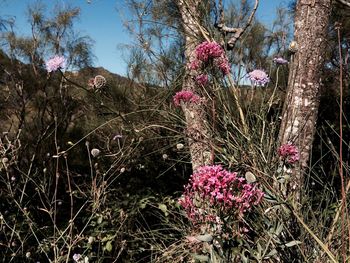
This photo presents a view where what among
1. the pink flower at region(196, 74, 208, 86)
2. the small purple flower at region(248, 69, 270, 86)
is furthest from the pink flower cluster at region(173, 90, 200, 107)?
the small purple flower at region(248, 69, 270, 86)

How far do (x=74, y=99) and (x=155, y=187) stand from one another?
4.39 feet

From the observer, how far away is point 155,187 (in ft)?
13.4

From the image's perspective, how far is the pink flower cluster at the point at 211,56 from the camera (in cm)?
162

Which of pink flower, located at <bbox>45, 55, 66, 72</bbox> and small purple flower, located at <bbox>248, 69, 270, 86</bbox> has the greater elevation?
pink flower, located at <bbox>45, 55, 66, 72</bbox>

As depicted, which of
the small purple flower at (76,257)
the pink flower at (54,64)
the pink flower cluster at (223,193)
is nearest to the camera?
the pink flower cluster at (223,193)

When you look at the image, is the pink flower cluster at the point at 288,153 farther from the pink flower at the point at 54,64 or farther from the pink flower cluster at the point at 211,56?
the pink flower at the point at 54,64

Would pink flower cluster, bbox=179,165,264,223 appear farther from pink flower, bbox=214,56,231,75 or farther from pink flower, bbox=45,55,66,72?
pink flower, bbox=45,55,66,72

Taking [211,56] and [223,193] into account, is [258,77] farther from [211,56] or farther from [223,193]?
[223,193]

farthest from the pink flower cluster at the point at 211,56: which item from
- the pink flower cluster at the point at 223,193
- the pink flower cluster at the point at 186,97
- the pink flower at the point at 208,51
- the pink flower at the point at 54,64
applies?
the pink flower at the point at 54,64

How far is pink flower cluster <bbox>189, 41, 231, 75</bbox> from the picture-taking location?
1621 millimetres

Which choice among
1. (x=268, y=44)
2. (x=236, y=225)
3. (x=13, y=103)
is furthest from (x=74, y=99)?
(x=236, y=225)

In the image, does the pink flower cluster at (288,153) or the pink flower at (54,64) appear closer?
the pink flower cluster at (288,153)

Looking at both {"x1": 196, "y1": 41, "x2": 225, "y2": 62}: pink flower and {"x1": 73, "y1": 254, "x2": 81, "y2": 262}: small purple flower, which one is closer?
{"x1": 196, "y1": 41, "x2": 225, "y2": 62}: pink flower

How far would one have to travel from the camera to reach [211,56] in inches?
64.6
